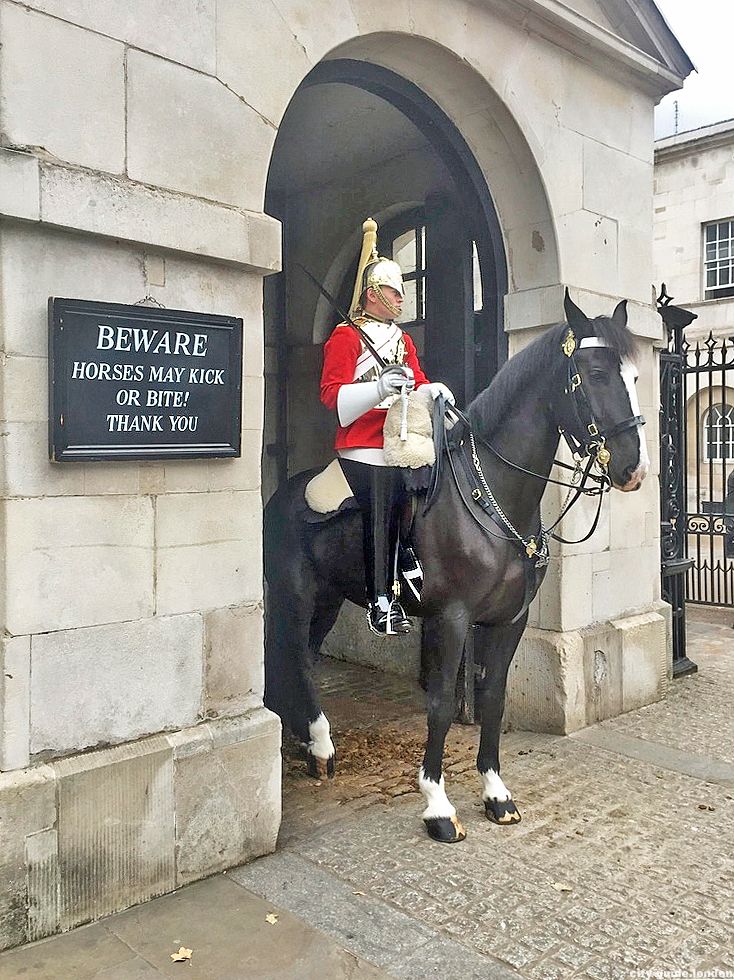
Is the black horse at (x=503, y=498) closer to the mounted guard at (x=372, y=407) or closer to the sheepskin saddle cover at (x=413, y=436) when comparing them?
the mounted guard at (x=372, y=407)

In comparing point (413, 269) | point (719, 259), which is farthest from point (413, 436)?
point (719, 259)

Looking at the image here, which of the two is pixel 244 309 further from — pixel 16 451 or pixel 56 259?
pixel 16 451

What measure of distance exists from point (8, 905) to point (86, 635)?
3.36ft

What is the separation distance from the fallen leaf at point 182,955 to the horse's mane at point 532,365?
2721 mm

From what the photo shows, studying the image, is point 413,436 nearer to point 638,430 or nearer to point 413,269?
point 638,430

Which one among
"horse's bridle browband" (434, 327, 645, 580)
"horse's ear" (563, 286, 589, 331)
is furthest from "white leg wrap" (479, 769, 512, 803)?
"horse's ear" (563, 286, 589, 331)

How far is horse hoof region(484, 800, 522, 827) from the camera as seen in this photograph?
441 centimetres

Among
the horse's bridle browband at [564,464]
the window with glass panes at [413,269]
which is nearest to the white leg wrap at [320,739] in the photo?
the horse's bridle browband at [564,464]

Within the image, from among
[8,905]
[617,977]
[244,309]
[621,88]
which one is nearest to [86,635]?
[8,905]

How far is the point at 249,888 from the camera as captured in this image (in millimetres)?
3748

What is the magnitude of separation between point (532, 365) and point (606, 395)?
1.44 ft

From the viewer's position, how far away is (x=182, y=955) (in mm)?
3186

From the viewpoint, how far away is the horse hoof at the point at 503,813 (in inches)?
173

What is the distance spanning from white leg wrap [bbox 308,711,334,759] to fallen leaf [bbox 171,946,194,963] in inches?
74.2
